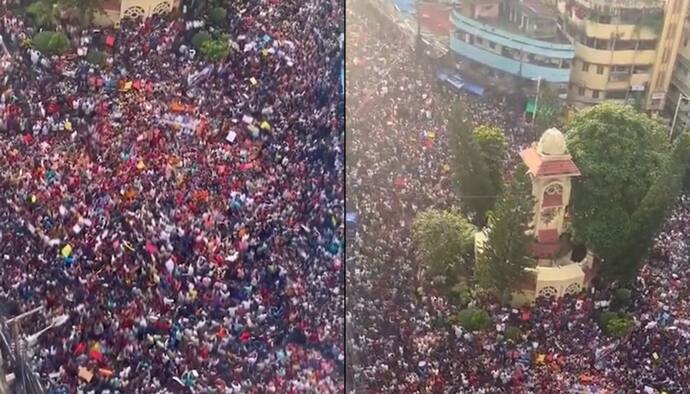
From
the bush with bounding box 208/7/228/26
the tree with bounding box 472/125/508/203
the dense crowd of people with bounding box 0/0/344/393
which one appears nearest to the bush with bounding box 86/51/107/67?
the dense crowd of people with bounding box 0/0/344/393

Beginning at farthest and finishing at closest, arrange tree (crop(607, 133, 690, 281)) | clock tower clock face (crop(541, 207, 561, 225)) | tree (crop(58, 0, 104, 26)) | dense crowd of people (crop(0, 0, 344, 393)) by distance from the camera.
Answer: tree (crop(58, 0, 104, 26))
dense crowd of people (crop(0, 0, 344, 393))
clock tower clock face (crop(541, 207, 561, 225))
tree (crop(607, 133, 690, 281))

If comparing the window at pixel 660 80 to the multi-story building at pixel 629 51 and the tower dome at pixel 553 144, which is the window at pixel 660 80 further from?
the tower dome at pixel 553 144

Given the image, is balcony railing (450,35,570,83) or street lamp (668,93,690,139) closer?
street lamp (668,93,690,139)

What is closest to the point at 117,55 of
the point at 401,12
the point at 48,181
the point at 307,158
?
the point at 48,181

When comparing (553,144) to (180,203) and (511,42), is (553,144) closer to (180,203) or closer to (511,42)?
(511,42)

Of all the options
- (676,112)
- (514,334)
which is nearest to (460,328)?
(514,334)

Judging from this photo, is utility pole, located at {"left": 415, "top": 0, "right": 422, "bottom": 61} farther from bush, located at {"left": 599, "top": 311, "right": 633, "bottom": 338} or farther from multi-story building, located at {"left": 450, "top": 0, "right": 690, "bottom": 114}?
bush, located at {"left": 599, "top": 311, "right": 633, "bottom": 338}
